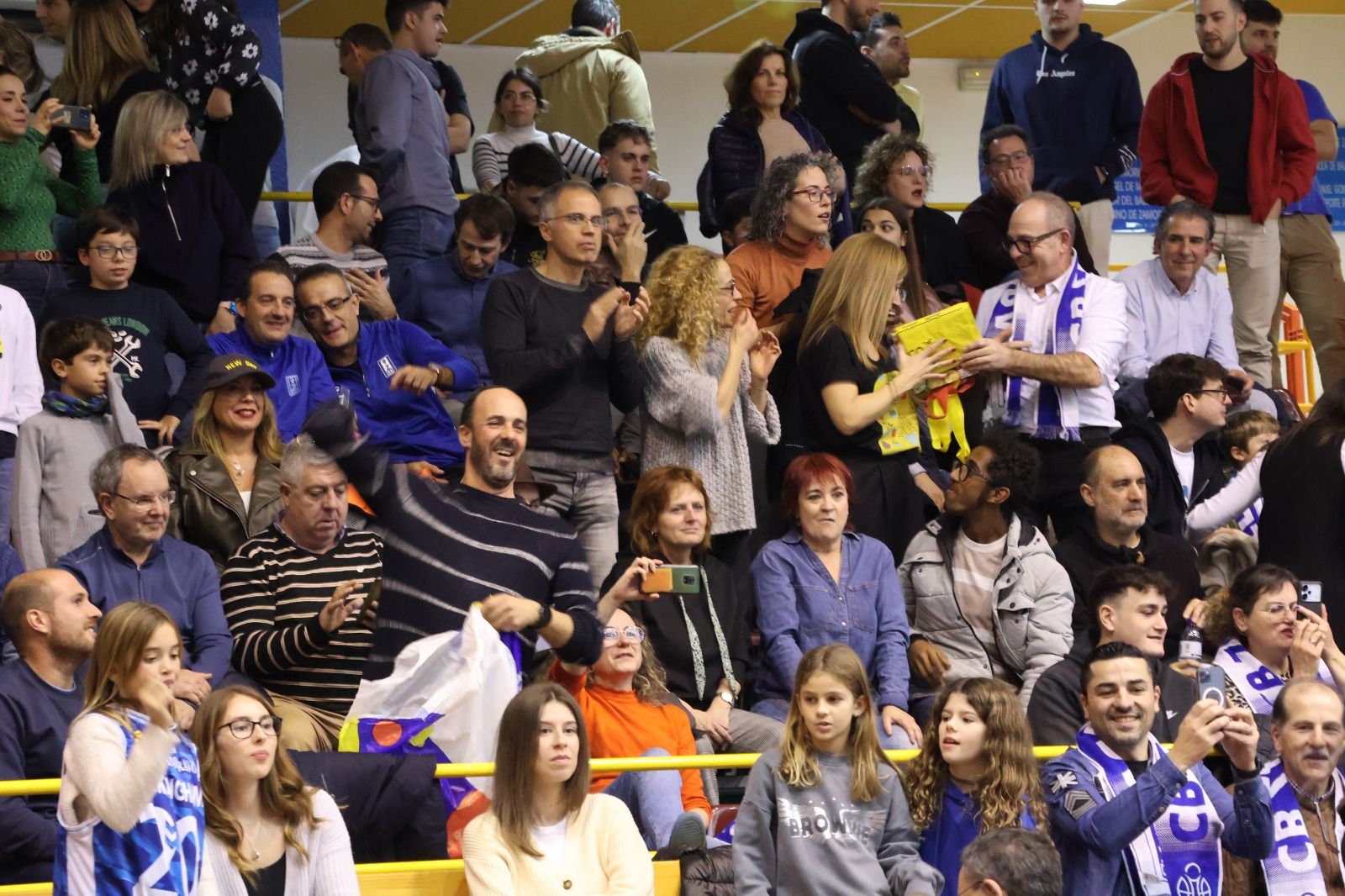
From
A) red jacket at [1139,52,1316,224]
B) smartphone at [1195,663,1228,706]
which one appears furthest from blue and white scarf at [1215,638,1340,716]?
red jacket at [1139,52,1316,224]

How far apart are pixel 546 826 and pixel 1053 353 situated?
10.3 ft

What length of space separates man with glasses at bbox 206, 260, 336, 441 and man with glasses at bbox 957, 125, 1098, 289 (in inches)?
116

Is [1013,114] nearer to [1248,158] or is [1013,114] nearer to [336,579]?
[1248,158]

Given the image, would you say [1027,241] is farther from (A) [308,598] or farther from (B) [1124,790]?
(A) [308,598]

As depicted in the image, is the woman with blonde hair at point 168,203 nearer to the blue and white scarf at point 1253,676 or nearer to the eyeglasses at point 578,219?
the eyeglasses at point 578,219

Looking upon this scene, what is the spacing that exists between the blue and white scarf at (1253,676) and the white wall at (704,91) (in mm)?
7912

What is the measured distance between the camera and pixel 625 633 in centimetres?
520

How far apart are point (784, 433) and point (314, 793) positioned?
2.81m

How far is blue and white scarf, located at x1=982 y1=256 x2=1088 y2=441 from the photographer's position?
6684mm

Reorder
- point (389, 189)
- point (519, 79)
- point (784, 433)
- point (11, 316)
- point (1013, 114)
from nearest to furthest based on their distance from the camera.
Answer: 1. point (11, 316)
2. point (784, 433)
3. point (389, 189)
4. point (519, 79)
5. point (1013, 114)

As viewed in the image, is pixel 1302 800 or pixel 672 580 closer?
pixel 1302 800

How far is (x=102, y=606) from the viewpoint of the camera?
17.0 ft

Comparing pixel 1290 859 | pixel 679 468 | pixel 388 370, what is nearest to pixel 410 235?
pixel 388 370

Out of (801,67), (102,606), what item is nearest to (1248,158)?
(801,67)
